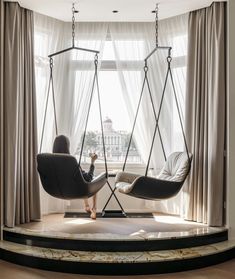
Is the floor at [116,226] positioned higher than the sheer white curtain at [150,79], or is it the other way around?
the sheer white curtain at [150,79]

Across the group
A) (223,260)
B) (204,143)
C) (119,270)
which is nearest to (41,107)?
(204,143)

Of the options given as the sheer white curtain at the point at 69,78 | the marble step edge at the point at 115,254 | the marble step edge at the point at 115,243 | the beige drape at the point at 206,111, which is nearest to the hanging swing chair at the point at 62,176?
the marble step edge at the point at 115,243

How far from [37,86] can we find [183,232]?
2812 millimetres

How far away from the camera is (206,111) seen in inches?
182

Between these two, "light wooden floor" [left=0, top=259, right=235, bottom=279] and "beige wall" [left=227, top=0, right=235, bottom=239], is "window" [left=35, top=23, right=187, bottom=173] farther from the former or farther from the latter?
"light wooden floor" [left=0, top=259, right=235, bottom=279]

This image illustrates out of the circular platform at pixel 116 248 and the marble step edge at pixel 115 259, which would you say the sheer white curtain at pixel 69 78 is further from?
the marble step edge at pixel 115 259

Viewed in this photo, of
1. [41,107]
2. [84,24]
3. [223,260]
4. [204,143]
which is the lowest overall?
[223,260]

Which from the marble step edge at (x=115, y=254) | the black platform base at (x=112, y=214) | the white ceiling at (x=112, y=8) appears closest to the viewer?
the marble step edge at (x=115, y=254)

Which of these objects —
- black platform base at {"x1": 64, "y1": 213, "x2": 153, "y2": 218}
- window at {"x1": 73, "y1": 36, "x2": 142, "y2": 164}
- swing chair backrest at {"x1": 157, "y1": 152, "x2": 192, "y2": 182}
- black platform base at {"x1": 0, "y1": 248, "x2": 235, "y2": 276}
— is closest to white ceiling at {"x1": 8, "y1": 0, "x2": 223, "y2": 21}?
window at {"x1": 73, "y1": 36, "x2": 142, "y2": 164}

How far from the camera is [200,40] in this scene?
4742mm

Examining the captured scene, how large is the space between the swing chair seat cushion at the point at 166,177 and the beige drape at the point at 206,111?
224 millimetres

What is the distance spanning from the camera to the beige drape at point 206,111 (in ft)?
14.4

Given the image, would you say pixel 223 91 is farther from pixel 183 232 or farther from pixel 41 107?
pixel 41 107

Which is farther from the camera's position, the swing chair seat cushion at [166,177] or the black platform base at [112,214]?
the black platform base at [112,214]
